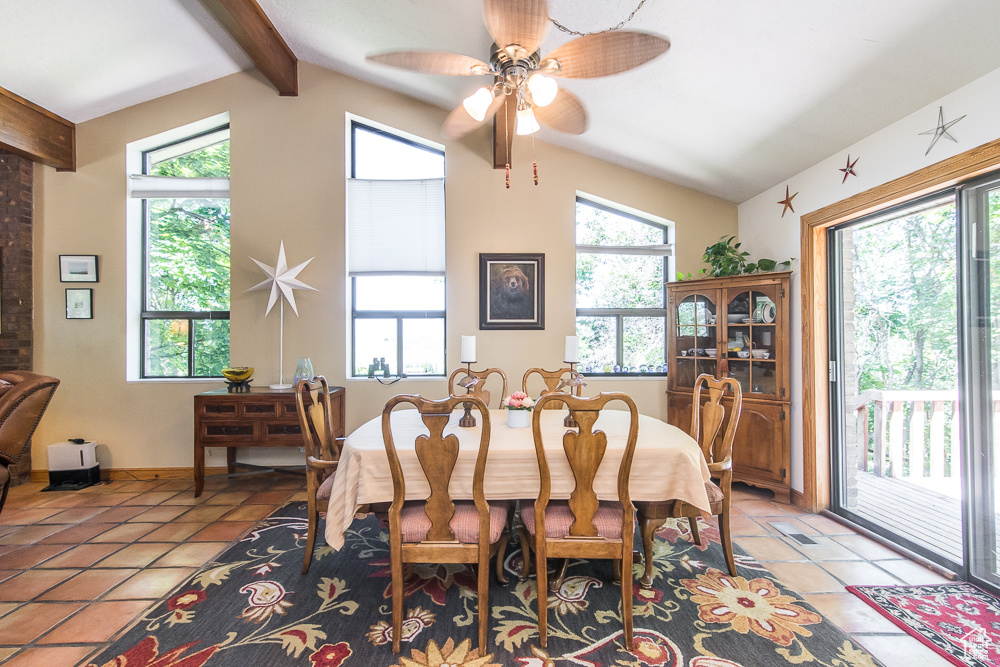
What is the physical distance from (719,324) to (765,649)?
2.36m

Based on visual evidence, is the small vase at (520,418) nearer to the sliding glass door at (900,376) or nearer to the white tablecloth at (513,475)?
the white tablecloth at (513,475)

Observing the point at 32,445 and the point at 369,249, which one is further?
the point at 369,249

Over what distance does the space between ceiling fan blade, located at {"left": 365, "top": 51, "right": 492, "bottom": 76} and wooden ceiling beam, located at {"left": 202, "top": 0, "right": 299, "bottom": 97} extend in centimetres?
168

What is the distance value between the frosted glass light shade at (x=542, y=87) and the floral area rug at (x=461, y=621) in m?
2.24

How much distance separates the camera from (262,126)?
384cm

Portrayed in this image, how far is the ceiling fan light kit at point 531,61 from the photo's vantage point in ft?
5.32

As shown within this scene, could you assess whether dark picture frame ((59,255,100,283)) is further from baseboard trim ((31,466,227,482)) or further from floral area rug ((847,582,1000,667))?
floral area rug ((847,582,1000,667))

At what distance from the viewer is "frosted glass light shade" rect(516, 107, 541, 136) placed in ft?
6.95

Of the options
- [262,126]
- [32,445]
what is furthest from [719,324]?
[32,445]

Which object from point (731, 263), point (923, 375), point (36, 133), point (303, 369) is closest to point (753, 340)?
point (731, 263)

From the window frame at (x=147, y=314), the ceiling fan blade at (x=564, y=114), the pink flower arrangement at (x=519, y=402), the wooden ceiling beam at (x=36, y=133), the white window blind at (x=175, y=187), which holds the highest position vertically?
the wooden ceiling beam at (x=36, y=133)

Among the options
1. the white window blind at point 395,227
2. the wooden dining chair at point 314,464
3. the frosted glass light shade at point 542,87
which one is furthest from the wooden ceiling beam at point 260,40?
the wooden dining chair at point 314,464

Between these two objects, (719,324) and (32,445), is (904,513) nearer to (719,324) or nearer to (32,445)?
(719,324)

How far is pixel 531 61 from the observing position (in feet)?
6.19
